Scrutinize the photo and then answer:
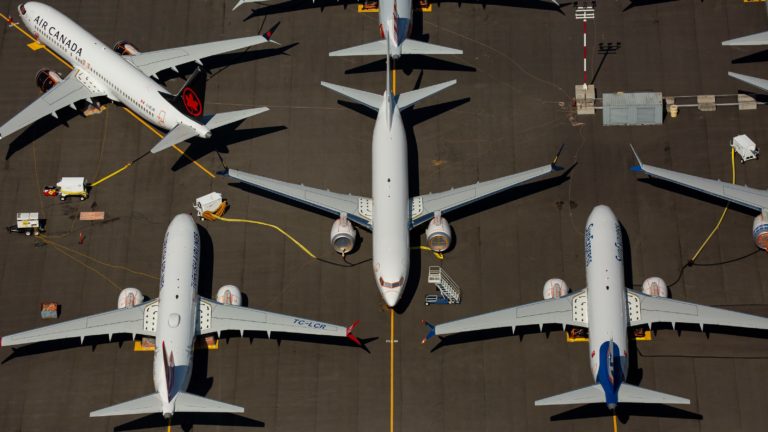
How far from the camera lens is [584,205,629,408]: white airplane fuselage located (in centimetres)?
6231

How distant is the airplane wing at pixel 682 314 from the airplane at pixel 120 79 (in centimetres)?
3304

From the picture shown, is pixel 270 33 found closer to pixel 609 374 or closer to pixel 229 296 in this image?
pixel 229 296

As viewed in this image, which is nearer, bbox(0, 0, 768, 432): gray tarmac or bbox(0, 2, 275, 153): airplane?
bbox(0, 0, 768, 432): gray tarmac

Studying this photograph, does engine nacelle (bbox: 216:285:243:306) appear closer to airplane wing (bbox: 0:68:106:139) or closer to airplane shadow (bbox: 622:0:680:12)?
airplane wing (bbox: 0:68:106:139)

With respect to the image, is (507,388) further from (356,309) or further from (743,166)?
(743,166)

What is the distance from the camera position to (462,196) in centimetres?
7231

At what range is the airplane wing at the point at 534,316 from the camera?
218 feet

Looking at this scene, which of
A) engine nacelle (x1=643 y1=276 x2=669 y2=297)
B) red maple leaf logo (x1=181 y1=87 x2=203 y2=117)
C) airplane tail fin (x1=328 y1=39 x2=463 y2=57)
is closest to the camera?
engine nacelle (x1=643 y1=276 x2=669 y2=297)

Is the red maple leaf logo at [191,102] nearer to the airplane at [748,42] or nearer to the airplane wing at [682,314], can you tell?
the airplane wing at [682,314]

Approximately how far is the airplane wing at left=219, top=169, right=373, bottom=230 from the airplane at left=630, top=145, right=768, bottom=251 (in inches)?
852

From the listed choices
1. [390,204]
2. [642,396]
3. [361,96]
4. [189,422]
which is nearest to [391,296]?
[390,204]

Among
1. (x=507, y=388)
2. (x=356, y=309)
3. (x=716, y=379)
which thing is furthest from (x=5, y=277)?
(x=716, y=379)

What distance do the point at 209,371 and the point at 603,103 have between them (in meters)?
38.7

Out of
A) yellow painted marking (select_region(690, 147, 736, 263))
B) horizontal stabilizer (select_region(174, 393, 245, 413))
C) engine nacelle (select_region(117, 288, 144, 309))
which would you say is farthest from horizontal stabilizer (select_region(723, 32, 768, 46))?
engine nacelle (select_region(117, 288, 144, 309))
